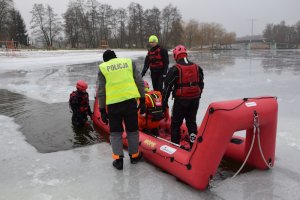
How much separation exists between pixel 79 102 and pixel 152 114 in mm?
1827

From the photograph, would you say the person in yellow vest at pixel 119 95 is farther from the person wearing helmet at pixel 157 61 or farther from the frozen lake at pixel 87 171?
the person wearing helmet at pixel 157 61

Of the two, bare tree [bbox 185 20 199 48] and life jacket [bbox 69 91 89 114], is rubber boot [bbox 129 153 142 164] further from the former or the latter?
bare tree [bbox 185 20 199 48]

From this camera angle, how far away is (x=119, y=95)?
3.75m

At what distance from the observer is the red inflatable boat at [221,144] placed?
3221 mm

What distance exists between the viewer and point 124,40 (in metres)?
69.4

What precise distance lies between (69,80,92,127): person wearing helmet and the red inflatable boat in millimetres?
2163

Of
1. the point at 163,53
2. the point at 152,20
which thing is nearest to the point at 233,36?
the point at 152,20

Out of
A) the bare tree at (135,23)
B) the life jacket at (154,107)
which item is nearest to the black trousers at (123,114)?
the life jacket at (154,107)

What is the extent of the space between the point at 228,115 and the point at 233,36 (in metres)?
96.9

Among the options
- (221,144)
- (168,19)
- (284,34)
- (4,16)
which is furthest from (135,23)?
(284,34)

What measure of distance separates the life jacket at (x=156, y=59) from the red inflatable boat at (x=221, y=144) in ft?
8.70

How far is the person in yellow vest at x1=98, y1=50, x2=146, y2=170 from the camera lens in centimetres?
374

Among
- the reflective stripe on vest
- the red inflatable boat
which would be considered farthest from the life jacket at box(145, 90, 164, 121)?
the reflective stripe on vest

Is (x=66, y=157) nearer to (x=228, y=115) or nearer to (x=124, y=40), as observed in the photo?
(x=228, y=115)
